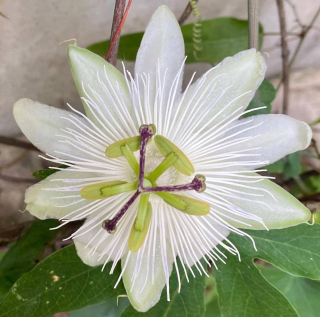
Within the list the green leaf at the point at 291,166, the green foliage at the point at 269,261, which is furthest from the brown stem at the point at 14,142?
the green leaf at the point at 291,166

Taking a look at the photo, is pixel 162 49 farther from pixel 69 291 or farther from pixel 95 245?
pixel 69 291

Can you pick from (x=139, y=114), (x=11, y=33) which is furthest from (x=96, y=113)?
(x=11, y=33)

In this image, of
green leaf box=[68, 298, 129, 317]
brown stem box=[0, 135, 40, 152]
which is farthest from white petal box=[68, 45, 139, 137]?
brown stem box=[0, 135, 40, 152]

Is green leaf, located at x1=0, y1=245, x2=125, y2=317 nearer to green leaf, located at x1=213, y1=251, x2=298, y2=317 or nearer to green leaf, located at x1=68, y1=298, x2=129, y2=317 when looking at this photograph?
green leaf, located at x1=68, y1=298, x2=129, y2=317

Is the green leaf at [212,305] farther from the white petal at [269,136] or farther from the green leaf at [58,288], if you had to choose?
the white petal at [269,136]

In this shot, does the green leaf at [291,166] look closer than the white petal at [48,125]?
No
